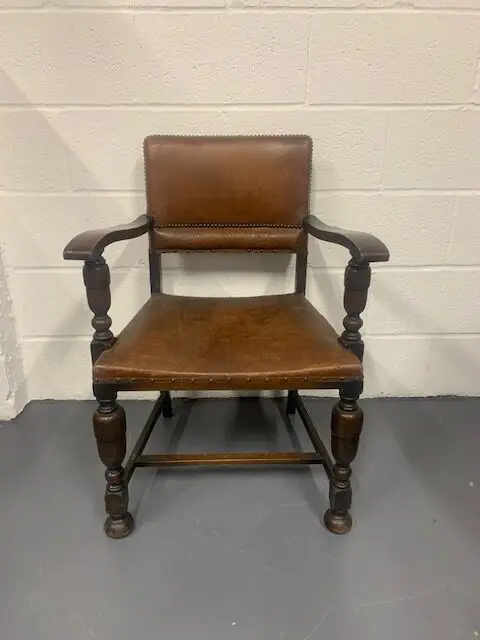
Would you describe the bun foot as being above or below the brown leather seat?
below

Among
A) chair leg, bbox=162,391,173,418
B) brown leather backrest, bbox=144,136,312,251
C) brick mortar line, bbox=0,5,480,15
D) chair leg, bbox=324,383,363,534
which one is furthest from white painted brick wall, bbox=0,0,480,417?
chair leg, bbox=324,383,363,534

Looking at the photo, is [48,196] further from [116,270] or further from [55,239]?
[116,270]

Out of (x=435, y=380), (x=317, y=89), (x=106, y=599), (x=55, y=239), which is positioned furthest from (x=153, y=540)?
(x=317, y=89)

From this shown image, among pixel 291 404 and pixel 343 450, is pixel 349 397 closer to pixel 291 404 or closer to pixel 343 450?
pixel 343 450

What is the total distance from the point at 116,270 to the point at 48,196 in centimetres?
30

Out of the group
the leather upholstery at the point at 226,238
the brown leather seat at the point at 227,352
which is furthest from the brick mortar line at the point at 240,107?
the brown leather seat at the point at 227,352

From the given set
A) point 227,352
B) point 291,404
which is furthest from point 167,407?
point 227,352

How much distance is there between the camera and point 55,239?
1701mm

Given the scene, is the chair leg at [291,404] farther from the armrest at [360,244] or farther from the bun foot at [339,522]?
the armrest at [360,244]

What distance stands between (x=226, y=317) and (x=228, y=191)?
36cm

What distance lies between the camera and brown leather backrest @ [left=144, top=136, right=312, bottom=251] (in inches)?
57.9

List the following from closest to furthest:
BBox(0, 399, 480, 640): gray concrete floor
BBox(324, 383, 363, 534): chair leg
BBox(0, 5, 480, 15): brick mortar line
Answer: BBox(0, 399, 480, 640): gray concrete floor → BBox(324, 383, 363, 534): chair leg → BBox(0, 5, 480, 15): brick mortar line

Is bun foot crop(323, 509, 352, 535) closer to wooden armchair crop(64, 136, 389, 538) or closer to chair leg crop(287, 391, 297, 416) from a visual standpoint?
wooden armchair crop(64, 136, 389, 538)

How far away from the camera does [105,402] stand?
3.90ft
